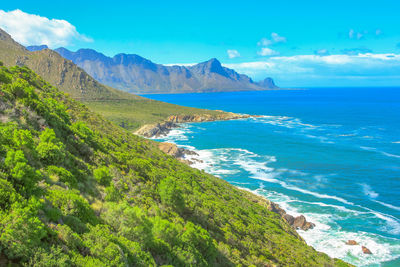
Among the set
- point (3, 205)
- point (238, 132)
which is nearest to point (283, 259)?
point (3, 205)

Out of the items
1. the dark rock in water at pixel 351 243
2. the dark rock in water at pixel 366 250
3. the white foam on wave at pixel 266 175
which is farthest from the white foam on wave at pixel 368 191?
the dark rock in water at pixel 366 250

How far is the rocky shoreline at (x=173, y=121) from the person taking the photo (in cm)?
11475

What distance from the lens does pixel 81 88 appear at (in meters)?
173

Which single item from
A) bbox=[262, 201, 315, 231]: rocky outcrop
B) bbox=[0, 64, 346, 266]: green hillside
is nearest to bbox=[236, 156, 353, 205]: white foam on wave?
bbox=[262, 201, 315, 231]: rocky outcrop

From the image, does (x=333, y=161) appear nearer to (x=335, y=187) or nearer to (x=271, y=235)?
(x=335, y=187)

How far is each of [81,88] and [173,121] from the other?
6932 cm

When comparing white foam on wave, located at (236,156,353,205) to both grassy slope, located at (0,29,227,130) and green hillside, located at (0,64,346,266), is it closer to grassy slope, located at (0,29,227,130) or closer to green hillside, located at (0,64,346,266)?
green hillside, located at (0,64,346,266)

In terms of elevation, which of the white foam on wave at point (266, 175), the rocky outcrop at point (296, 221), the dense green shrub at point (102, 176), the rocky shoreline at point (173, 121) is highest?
the dense green shrub at point (102, 176)

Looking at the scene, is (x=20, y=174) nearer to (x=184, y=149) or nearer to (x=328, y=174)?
(x=328, y=174)

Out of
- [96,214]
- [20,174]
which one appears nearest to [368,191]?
[96,214]

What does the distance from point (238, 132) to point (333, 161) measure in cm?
5143

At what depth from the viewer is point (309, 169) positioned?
65.2 metres

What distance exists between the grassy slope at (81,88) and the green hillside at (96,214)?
11860 centimetres

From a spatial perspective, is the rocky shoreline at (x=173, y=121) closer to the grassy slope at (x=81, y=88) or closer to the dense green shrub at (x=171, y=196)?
the grassy slope at (x=81, y=88)
